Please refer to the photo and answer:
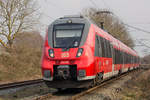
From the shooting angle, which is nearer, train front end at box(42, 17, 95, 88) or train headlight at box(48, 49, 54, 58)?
train front end at box(42, 17, 95, 88)

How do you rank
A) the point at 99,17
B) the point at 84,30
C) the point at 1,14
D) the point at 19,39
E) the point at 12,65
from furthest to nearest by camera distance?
1. the point at 99,17
2. the point at 19,39
3. the point at 1,14
4. the point at 12,65
5. the point at 84,30

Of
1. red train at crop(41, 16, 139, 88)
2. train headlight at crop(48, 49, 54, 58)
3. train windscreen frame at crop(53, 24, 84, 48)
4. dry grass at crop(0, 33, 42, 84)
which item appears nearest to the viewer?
red train at crop(41, 16, 139, 88)

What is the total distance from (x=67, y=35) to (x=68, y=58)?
1.16 metres

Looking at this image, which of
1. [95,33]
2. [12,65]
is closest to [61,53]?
[95,33]

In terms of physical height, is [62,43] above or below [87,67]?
above

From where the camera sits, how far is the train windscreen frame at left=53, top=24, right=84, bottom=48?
355 inches

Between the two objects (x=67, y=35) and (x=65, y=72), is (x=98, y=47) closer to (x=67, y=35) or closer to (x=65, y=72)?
(x=67, y=35)

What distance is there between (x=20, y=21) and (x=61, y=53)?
17134mm

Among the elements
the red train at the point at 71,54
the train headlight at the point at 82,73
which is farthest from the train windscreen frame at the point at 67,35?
the train headlight at the point at 82,73

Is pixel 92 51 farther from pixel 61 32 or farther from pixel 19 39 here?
pixel 19 39

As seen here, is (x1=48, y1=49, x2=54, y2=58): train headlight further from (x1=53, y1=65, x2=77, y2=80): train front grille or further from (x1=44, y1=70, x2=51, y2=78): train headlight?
(x1=44, y1=70, x2=51, y2=78): train headlight

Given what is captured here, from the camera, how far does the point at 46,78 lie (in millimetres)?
8734

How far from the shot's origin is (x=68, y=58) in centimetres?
862

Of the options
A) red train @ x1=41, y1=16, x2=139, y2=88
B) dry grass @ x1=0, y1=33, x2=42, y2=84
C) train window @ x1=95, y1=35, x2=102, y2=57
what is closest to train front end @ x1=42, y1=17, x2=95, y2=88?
red train @ x1=41, y1=16, x2=139, y2=88
